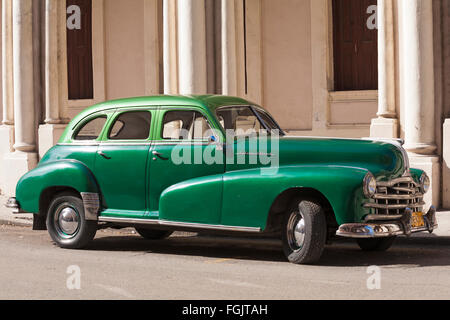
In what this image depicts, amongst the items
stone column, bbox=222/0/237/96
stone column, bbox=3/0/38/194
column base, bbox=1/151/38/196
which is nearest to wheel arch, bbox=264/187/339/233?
stone column, bbox=222/0/237/96

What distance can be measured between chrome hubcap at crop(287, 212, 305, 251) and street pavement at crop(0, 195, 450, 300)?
0.78 feet

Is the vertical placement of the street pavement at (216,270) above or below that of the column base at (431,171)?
below

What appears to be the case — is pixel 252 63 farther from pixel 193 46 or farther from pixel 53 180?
pixel 53 180

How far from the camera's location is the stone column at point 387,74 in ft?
43.4

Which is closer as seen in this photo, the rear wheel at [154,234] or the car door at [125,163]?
the car door at [125,163]

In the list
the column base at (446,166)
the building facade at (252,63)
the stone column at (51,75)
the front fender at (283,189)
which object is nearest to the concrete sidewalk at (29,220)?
the column base at (446,166)

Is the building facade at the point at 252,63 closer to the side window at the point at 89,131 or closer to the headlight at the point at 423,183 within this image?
the headlight at the point at 423,183

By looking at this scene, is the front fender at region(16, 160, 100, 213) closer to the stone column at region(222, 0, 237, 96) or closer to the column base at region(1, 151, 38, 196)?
the stone column at region(222, 0, 237, 96)

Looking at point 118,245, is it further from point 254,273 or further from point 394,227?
point 394,227

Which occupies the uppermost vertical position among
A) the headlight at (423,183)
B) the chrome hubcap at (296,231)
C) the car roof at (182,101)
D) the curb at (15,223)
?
the car roof at (182,101)

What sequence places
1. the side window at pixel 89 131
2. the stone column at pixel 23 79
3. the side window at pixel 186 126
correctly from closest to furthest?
the side window at pixel 186 126 < the side window at pixel 89 131 < the stone column at pixel 23 79

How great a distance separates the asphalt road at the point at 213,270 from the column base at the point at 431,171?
248 cm

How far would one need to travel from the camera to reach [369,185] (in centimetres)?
805

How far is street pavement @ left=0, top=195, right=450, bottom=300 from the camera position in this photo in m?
6.97
